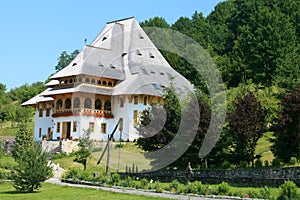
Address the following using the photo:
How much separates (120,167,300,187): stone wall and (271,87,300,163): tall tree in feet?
9.06

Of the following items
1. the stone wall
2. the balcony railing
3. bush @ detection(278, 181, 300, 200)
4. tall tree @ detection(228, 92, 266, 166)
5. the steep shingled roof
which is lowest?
bush @ detection(278, 181, 300, 200)

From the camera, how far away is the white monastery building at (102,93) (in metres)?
43.8

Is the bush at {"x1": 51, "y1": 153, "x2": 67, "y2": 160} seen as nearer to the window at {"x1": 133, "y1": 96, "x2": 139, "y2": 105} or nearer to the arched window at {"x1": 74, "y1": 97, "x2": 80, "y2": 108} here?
the arched window at {"x1": 74, "y1": 97, "x2": 80, "y2": 108}

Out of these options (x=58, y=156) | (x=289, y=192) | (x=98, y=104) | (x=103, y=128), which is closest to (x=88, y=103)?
(x=98, y=104)

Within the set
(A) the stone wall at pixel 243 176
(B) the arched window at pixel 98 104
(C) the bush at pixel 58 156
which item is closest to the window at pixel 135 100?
(B) the arched window at pixel 98 104

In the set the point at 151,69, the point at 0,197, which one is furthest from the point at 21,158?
the point at 151,69

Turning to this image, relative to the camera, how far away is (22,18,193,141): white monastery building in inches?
1725

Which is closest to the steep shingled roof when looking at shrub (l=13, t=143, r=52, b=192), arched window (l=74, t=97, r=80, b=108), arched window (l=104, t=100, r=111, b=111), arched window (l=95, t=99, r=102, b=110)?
arched window (l=74, t=97, r=80, b=108)

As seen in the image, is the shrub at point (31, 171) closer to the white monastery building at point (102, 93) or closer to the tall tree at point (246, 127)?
the tall tree at point (246, 127)

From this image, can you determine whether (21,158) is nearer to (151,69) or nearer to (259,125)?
(259,125)

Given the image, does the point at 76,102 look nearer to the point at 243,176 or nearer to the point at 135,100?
the point at 135,100

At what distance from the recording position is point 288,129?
77.9 ft

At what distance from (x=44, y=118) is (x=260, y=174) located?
105 ft

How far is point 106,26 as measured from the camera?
54594 mm
